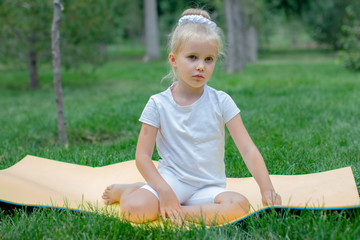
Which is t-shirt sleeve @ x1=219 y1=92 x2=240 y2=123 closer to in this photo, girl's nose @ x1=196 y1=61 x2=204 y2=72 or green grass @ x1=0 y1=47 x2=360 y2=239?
girl's nose @ x1=196 y1=61 x2=204 y2=72

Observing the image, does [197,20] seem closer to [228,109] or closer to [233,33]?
[228,109]

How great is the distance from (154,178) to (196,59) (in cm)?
65

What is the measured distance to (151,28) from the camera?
20.9m

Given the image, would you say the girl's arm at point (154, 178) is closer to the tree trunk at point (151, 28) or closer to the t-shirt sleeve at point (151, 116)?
the t-shirt sleeve at point (151, 116)

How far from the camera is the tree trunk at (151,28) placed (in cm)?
2048

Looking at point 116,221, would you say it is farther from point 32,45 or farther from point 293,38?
point 293,38

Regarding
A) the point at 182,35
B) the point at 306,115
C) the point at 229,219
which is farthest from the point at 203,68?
the point at 306,115

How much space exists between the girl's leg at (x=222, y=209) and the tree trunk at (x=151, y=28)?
19.1 meters

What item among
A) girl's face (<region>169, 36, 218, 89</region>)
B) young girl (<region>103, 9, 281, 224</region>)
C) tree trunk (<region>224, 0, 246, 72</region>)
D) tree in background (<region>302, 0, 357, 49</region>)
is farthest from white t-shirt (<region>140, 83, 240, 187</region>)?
tree in background (<region>302, 0, 357, 49</region>)

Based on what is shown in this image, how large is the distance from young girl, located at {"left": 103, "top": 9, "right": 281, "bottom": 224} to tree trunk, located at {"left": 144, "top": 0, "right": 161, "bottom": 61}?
1876 centimetres

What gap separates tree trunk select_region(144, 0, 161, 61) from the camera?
20484 millimetres

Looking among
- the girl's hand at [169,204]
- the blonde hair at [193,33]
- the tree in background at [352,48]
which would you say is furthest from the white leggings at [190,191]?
the tree in background at [352,48]

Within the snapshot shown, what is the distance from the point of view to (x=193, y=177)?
2281mm

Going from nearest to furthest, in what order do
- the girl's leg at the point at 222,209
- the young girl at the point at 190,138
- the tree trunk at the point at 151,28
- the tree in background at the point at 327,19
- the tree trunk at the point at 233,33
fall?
1. the girl's leg at the point at 222,209
2. the young girl at the point at 190,138
3. the tree trunk at the point at 233,33
4. the tree trunk at the point at 151,28
5. the tree in background at the point at 327,19
